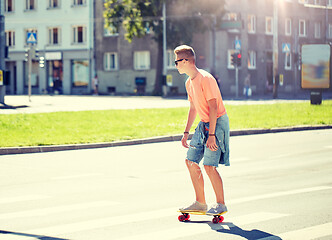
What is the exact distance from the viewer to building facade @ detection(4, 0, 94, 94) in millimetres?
59750

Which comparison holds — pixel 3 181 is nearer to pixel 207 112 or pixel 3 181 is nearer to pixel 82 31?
pixel 207 112

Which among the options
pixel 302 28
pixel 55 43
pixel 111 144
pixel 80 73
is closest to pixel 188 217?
pixel 111 144

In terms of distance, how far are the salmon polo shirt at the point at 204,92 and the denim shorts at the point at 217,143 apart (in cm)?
9

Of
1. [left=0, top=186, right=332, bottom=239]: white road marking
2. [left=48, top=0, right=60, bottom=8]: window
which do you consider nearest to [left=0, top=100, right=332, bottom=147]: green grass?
[left=0, top=186, right=332, bottom=239]: white road marking

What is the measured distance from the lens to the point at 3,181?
33.5ft

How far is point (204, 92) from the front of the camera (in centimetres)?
687

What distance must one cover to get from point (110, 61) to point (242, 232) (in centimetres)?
5295

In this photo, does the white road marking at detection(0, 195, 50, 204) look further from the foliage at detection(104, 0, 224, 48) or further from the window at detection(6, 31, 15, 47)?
the window at detection(6, 31, 15, 47)

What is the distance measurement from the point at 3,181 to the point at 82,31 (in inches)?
1999

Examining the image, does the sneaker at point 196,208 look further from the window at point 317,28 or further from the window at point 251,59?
the window at point 317,28

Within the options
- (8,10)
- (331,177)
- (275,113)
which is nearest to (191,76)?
(331,177)

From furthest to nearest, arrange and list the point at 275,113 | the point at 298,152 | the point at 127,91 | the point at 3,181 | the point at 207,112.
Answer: the point at 127,91, the point at 275,113, the point at 298,152, the point at 3,181, the point at 207,112

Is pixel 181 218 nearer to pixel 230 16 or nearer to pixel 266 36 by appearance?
pixel 230 16

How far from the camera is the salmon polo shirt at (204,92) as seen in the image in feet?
22.5
